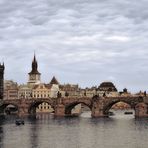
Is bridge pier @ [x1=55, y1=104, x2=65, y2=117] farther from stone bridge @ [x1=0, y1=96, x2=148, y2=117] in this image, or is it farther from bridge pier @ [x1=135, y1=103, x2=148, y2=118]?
bridge pier @ [x1=135, y1=103, x2=148, y2=118]

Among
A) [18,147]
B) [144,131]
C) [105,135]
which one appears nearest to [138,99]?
[144,131]

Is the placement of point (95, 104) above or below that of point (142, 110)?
above

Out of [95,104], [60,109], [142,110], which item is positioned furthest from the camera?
[60,109]

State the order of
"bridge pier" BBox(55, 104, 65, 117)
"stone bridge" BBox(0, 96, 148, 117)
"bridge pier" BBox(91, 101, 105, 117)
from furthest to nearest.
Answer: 1. "bridge pier" BBox(55, 104, 65, 117)
2. "bridge pier" BBox(91, 101, 105, 117)
3. "stone bridge" BBox(0, 96, 148, 117)

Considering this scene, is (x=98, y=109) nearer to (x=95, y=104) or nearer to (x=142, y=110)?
(x=95, y=104)

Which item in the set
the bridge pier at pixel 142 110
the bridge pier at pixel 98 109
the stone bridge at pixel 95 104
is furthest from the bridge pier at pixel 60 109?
the bridge pier at pixel 142 110

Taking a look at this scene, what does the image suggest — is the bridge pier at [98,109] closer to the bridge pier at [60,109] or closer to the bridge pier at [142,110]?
the bridge pier at [142,110]

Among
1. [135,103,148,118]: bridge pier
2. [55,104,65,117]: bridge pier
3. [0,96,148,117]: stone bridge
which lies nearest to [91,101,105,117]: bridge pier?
[0,96,148,117]: stone bridge

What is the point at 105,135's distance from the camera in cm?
10169

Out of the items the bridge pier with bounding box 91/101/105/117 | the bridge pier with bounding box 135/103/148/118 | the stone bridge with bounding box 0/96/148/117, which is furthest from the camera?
the bridge pier with bounding box 91/101/105/117

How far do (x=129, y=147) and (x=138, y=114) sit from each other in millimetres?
93897

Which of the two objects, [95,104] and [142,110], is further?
[95,104]

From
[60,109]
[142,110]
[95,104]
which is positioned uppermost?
[95,104]

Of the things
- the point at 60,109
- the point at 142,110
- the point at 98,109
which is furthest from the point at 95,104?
the point at 142,110
